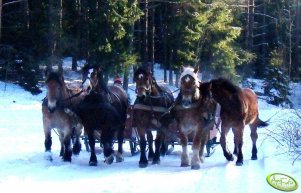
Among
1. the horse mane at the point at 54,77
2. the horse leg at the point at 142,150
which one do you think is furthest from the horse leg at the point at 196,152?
the horse mane at the point at 54,77

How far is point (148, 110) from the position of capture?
998 cm

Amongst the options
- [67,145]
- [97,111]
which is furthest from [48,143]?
[97,111]

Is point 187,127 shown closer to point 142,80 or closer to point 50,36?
point 142,80

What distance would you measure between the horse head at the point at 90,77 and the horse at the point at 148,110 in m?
0.78

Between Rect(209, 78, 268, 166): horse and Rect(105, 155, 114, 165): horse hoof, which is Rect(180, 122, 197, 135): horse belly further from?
Rect(105, 155, 114, 165): horse hoof

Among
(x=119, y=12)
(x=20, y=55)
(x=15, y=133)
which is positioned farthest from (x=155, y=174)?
(x=20, y=55)

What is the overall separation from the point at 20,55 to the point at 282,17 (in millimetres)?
25655

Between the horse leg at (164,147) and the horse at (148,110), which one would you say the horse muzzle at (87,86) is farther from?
the horse leg at (164,147)

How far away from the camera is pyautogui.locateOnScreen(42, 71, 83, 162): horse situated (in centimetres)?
990

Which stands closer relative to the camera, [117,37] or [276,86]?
[117,37]

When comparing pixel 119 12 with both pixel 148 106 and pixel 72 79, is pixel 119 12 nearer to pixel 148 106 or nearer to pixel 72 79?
pixel 72 79

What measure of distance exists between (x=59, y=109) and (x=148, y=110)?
1766mm

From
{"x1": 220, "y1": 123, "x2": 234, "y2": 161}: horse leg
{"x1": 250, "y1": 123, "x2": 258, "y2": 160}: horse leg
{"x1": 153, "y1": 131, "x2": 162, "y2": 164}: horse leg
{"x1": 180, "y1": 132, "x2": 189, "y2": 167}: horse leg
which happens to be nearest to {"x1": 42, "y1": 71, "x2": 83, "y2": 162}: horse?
{"x1": 153, "y1": 131, "x2": 162, "y2": 164}: horse leg

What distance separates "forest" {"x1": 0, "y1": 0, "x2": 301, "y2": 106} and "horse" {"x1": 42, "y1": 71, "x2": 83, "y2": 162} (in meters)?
15.3
